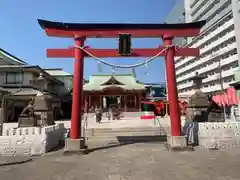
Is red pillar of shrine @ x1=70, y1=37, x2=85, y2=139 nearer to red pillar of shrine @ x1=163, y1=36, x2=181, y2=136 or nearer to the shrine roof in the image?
the shrine roof

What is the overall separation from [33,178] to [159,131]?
1066cm

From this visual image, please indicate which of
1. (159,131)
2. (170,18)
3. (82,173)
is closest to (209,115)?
(159,131)

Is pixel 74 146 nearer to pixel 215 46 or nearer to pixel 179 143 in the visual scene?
pixel 179 143

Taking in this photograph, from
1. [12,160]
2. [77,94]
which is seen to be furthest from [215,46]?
[12,160]

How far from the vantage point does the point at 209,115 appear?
449 inches

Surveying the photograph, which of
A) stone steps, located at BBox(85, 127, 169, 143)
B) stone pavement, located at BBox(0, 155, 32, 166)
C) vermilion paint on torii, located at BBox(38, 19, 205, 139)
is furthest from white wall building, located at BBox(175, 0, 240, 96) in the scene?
stone pavement, located at BBox(0, 155, 32, 166)

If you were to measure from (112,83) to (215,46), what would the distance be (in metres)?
33.9

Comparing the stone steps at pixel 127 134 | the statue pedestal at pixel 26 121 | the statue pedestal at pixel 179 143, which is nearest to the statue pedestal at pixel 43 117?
the statue pedestal at pixel 26 121

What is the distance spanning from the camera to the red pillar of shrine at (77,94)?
8.70 m

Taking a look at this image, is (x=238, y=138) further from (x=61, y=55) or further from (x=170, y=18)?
(x=170, y=18)

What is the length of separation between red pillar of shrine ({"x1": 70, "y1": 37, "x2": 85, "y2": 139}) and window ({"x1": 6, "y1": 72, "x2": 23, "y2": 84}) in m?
21.2

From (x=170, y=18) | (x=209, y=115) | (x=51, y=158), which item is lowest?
(x=51, y=158)

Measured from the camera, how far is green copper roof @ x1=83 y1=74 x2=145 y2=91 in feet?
103

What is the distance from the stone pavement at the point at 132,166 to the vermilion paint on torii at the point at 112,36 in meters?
1.50
